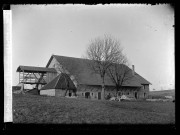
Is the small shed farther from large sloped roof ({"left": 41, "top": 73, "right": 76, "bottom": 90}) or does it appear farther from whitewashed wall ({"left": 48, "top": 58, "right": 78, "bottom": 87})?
whitewashed wall ({"left": 48, "top": 58, "right": 78, "bottom": 87})

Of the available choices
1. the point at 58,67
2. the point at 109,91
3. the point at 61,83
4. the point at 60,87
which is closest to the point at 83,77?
the point at 58,67

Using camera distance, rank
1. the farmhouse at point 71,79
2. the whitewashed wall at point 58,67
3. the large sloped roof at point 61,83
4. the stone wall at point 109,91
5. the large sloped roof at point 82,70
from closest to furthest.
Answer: the large sloped roof at point 61,83
the farmhouse at point 71,79
the stone wall at point 109,91
the whitewashed wall at point 58,67
the large sloped roof at point 82,70

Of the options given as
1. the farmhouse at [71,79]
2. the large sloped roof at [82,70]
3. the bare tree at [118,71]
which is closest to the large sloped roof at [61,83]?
the farmhouse at [71,79]

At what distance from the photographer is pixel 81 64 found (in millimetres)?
39750

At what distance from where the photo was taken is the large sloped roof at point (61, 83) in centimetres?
3267

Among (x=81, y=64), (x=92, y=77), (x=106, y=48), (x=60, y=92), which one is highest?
(x=106, y=48)

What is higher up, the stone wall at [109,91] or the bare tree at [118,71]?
the bare tree at [118,71]

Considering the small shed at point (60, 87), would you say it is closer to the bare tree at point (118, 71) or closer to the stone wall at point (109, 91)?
the stone wall at point (109, 91)

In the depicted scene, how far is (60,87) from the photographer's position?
3262 centimetres

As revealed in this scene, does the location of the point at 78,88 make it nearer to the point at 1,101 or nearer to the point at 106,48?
the point at 106,48

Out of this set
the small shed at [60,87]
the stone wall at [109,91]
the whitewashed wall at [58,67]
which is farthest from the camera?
the whitewashed wall at [58,67]

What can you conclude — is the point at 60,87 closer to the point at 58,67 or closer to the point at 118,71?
the point at 58,67

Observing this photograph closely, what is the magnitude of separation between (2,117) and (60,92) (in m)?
29.1
